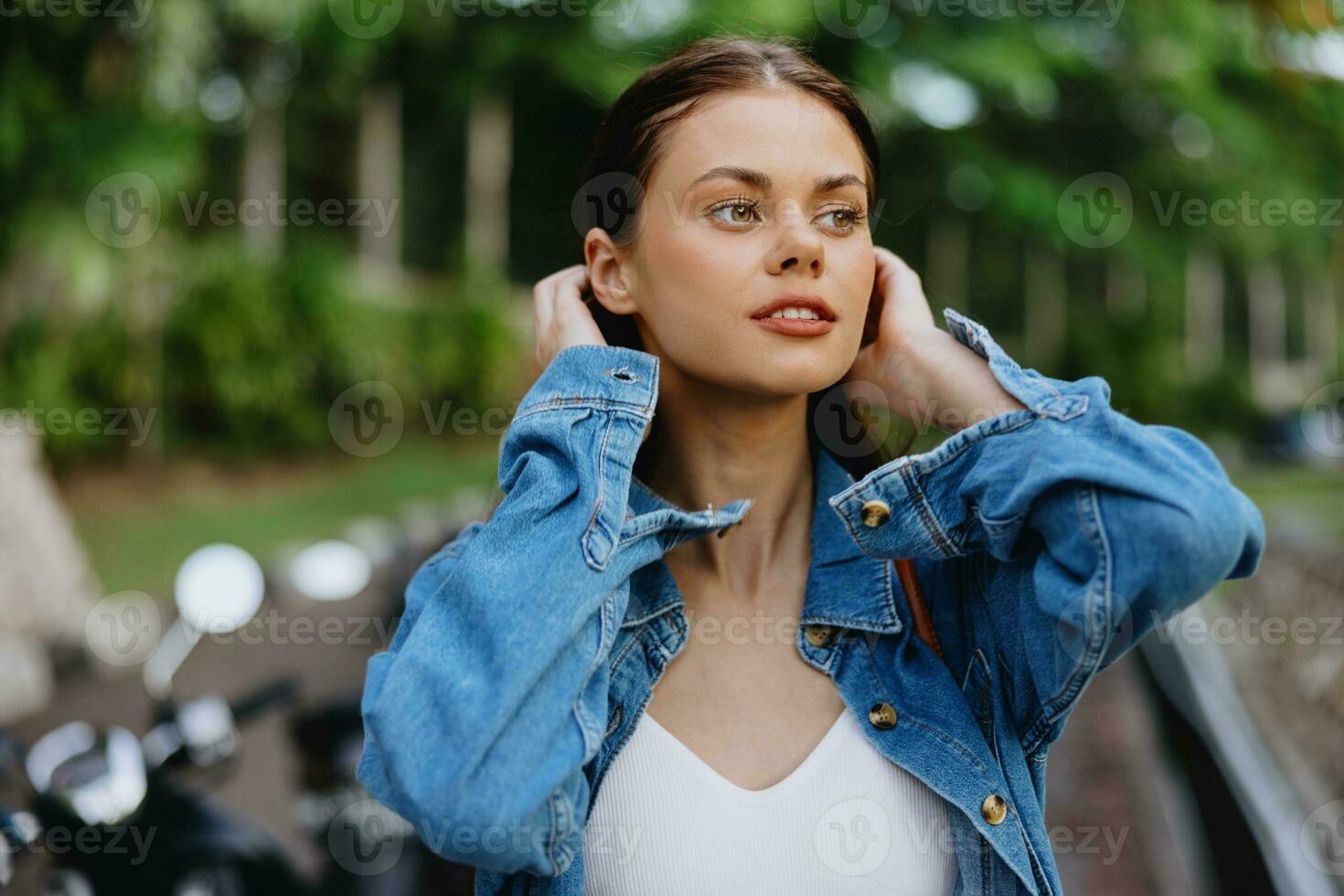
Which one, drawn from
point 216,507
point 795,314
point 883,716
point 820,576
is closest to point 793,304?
point 795,314

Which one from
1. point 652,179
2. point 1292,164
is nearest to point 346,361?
point 652,179

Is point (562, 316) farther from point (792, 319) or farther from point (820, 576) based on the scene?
point (820, 576)

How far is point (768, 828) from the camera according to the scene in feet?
5.07

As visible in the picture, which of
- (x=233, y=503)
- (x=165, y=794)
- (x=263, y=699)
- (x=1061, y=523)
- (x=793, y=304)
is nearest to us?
(x=1061, y=523)

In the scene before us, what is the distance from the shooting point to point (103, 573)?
22.5 feet

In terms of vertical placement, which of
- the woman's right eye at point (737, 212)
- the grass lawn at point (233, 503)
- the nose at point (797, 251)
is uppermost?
the woman's right eye at point (737, 212)

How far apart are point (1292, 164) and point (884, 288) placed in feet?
42.1

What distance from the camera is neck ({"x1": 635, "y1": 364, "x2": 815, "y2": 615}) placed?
71.5 inches

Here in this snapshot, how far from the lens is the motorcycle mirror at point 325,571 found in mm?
3139

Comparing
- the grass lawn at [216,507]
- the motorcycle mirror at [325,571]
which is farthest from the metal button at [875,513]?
the grass lawn at [216,507]

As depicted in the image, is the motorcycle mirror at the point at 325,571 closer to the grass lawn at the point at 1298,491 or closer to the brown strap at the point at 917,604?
the brown strap at the point at 917,604

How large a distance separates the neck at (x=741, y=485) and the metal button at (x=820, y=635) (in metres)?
0.07

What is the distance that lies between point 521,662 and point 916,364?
2.39 ft

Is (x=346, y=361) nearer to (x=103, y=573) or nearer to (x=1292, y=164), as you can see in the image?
(x=103, y=573)
